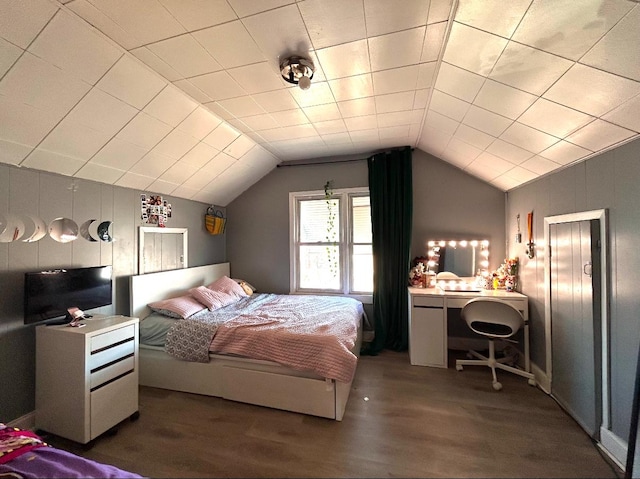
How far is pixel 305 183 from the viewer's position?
3.90 meters

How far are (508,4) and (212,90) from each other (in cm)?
194

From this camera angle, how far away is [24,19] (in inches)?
51.0

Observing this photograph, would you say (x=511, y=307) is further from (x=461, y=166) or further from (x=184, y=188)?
(x=184, y=188)

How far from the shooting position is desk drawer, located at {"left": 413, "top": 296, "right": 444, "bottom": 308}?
288 centimetres

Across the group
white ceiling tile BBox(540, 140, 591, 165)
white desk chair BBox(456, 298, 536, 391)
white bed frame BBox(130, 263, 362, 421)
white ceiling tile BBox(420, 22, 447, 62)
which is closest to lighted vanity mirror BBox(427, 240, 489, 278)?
white desk chair BBox(456, 298, 536, 391)

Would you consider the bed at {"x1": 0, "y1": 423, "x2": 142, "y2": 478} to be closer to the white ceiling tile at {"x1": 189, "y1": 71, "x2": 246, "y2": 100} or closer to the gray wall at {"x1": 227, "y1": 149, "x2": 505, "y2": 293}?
the white ceiling tile at {"x1": 189, "y1": 71, "x2": 246, "y2": 100}

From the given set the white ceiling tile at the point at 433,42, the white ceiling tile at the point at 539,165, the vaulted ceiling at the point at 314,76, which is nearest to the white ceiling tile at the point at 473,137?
the vaulted ceiling at the point at 314,76

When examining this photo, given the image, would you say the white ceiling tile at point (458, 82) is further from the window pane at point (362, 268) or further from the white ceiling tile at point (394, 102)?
the window pane at point (362, 268)

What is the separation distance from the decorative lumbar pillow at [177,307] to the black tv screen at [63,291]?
47cm

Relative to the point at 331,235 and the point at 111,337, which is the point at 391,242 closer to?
the point at 331,235

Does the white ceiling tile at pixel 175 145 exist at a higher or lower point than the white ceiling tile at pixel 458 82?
lower

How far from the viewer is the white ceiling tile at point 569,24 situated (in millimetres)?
1060

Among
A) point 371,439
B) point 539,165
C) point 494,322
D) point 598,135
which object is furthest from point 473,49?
point 371,439

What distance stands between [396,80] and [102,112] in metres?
2.18
